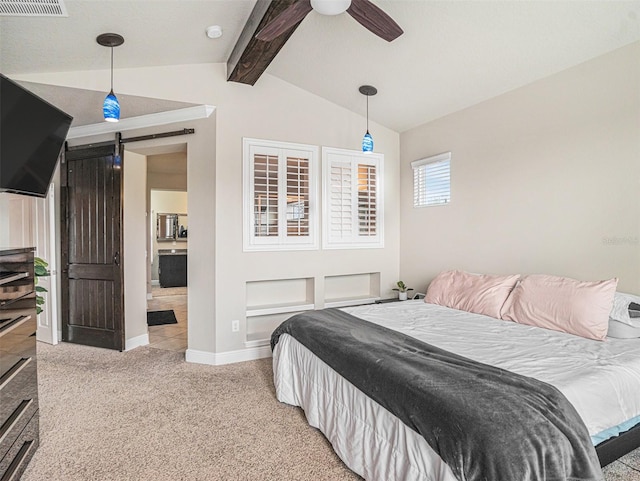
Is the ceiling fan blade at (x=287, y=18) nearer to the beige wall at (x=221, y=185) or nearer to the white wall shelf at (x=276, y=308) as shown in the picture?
the beige wall at (x=221, y=185)

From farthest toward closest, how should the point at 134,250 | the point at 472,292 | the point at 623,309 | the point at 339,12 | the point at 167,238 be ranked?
the point at 167,238
the point at 134,250
the point at 472,292
the point at 623,309
the point at 339,12

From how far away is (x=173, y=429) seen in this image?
2.47m

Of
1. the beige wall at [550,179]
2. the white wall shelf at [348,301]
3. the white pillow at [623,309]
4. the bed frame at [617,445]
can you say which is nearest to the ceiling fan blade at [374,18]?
the beige wall at [550,179]

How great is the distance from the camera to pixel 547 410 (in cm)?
139

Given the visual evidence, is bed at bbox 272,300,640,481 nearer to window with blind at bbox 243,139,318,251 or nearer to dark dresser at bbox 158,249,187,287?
window with blind at bbox 243,139,318,251

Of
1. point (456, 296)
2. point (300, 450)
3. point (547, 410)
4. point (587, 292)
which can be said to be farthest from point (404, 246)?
point (547, 410)

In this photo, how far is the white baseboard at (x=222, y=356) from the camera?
370cm

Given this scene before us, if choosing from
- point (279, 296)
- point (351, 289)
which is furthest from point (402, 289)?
point (279, 296)

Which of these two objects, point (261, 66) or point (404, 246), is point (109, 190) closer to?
point (261, 66)

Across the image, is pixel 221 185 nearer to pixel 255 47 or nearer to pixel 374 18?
pixel 255 47

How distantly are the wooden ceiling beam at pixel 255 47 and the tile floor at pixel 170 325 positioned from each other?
121 inches

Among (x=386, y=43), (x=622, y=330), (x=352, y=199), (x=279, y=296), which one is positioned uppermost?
(x=386, y=43)

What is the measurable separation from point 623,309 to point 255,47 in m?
3.24

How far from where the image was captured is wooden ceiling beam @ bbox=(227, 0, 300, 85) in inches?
97.7
